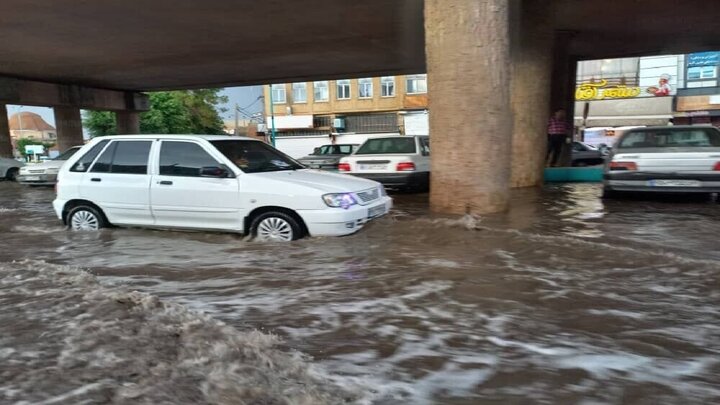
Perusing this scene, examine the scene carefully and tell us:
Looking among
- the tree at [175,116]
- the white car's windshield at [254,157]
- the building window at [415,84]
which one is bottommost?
the white car's windshield at [254,157]

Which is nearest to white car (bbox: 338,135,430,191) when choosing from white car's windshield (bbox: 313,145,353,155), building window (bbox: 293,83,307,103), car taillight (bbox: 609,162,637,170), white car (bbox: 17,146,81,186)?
car taillight (bbox: 609,162,637,170)

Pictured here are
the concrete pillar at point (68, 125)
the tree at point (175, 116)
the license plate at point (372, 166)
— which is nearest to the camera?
the license plate at point (372, 166)

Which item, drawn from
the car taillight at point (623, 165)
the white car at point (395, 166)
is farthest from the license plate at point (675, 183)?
the white car at point (395, 166)

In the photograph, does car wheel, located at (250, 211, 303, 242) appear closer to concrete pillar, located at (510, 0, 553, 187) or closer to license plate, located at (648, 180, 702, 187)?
license plate, located at (648, 180, 702, 187)

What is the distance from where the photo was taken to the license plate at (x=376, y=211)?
7.29m

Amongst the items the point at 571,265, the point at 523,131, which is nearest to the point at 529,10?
the point at 523,131

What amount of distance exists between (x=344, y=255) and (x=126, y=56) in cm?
1765

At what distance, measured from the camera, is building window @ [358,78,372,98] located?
44281mm

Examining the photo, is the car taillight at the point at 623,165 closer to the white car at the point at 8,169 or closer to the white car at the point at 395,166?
the white car at the point at 395,166

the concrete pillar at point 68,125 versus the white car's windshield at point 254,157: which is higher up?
the concrete pillar at point 68,125

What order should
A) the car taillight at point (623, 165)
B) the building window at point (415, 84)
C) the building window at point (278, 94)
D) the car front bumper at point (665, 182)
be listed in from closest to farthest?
the car front bumper at point (665, 182) < the car taillight at point (623, 165) < the building window at point (415, 84) < the building window at point (278, 94)

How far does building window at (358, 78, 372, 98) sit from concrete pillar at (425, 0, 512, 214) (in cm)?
3582

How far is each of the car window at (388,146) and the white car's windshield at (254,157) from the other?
4775mm

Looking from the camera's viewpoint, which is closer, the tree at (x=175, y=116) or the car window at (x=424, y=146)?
the car window at (x=424, y=146)
